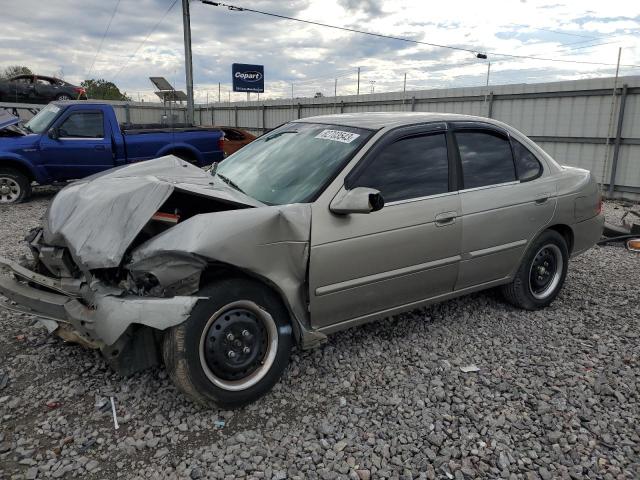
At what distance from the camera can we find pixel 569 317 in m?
4.34

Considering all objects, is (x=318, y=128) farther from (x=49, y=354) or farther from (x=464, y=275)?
(x=49, y=354)

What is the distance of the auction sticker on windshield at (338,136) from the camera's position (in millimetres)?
3455

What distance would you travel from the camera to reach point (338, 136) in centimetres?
356

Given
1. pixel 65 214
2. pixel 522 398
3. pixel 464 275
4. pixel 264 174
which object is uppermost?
pixel 264 174

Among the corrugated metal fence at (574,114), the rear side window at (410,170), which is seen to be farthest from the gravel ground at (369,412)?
the corrugated metal fence at (574,114)

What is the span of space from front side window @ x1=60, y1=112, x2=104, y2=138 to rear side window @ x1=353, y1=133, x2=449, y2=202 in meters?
7.76

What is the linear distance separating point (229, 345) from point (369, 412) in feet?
3.08

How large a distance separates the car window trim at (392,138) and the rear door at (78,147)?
7585 mm

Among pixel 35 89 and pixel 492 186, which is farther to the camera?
pixel 35 89

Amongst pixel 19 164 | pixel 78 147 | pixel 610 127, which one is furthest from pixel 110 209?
pixel 610 127

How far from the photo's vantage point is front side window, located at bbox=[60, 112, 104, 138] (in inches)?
367

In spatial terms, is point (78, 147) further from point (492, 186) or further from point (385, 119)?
point (492, 186)

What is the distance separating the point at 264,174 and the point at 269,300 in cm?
108

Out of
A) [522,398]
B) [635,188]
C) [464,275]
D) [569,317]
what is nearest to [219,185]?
[464,275]
